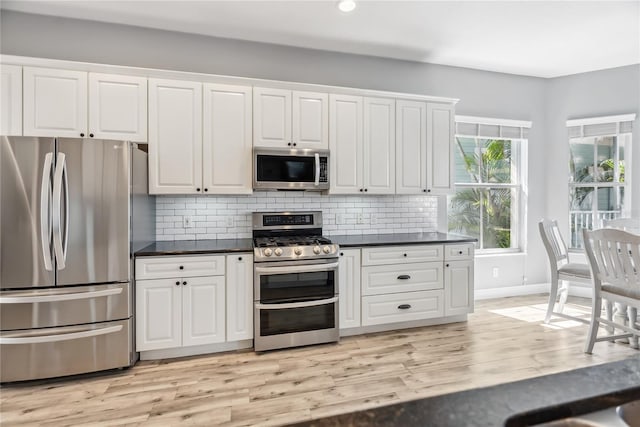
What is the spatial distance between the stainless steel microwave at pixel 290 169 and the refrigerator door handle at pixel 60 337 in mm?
1613

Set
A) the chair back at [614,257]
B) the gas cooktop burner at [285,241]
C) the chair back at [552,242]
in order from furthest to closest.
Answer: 1. the chair back at [552,242]
2. the gas cooktop burner at [285,241]
3. the chair back at [614,257]

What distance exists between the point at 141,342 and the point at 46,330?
628mm

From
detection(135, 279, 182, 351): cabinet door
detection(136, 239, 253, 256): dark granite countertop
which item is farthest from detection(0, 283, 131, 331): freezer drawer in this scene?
detection(136, 239, 253, 256): dark granite countertop

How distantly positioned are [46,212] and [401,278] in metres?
2.92

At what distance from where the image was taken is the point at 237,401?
2.30 metres

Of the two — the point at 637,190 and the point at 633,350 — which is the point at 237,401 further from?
the point at 637,190

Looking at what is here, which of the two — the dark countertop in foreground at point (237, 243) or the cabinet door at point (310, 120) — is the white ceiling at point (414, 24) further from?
the dark countertop in foreground at point (237, 243)

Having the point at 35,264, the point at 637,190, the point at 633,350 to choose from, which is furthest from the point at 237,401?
the point at 637,190

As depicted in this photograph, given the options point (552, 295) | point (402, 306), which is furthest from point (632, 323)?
point (402, 306)

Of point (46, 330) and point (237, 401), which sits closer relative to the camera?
point (237, 401)

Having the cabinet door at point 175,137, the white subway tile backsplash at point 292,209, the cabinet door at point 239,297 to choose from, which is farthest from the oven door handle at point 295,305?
the cabinet door at point 175,137

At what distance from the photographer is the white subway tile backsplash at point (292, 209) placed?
346 cm

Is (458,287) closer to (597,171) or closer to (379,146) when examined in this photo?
(379,146)

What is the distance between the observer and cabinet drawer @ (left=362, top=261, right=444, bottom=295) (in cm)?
338
